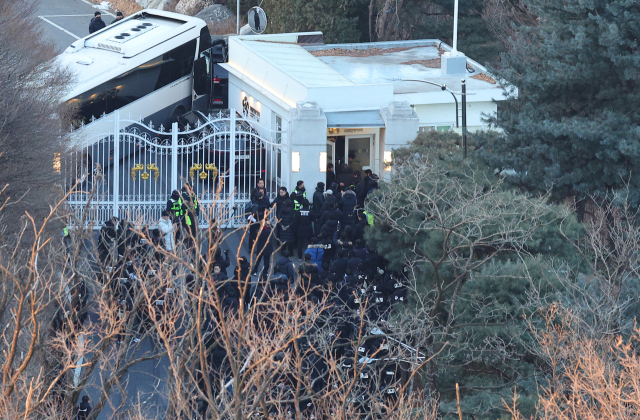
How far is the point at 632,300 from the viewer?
12.8 m

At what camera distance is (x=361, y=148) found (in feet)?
73.7

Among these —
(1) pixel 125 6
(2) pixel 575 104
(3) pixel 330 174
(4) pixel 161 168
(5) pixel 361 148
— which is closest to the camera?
(2) pixel 575 104

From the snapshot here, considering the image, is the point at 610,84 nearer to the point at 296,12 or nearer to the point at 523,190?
the point at 523,190

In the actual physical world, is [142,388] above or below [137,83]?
A: below

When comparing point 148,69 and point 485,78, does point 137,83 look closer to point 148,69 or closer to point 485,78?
point 148,69

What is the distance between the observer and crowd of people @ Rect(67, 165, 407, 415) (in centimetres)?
1293

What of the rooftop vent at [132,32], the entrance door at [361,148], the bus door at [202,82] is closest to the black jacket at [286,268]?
the entrance door at [361,148]

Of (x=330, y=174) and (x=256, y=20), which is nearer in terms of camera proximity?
(x=330, y=174)

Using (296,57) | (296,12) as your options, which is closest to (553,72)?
(296,57)

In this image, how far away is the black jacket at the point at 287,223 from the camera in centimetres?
1806

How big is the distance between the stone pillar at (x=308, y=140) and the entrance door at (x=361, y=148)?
1886mm

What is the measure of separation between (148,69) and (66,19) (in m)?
16.8

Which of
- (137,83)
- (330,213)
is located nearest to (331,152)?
(330,213)

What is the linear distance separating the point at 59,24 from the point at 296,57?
53.6 feet
